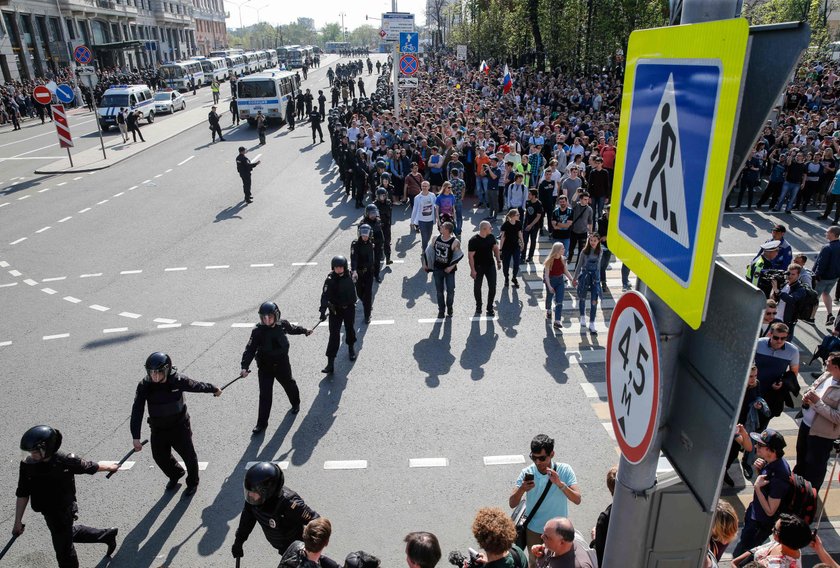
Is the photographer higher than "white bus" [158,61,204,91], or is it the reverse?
"white bus" [158,61,204,91]

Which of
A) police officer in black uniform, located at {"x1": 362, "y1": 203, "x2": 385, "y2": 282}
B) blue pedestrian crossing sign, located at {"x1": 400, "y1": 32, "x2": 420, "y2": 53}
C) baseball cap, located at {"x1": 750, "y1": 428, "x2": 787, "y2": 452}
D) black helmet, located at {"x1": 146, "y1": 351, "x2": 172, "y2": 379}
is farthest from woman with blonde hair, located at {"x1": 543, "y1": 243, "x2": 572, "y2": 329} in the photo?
blue pedestrian crossing sign, located at {"x1": 400, "y1": 32, "x2": 420, "y2": 53}

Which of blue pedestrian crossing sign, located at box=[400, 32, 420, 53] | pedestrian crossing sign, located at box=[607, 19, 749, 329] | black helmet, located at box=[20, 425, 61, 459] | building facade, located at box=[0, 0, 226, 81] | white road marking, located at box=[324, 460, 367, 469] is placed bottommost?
white road marking, located at box=[324, 460, 367, 469]

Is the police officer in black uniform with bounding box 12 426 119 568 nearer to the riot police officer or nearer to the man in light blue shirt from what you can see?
the man in light blue shirt

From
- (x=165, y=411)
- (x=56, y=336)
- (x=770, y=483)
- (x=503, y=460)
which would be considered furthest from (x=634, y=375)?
(x=56, y=336)

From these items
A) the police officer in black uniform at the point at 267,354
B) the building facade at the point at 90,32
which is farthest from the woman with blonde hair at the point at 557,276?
the building facade at the point at 90,32

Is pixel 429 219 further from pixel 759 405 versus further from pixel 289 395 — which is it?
pixel 759 405

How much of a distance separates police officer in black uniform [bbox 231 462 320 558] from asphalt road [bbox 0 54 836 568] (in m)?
1.08

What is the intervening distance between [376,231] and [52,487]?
7.08 m

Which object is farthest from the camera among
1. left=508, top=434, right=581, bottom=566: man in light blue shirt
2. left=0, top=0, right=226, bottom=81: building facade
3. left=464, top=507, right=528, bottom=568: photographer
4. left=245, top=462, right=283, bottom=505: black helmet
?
left=0, top=0, right=226, bottom=81: building facade

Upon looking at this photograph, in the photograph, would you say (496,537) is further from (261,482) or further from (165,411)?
(165,411)

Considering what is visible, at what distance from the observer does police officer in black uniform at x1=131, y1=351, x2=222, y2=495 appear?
232 inches

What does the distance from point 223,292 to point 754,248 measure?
1129 cm

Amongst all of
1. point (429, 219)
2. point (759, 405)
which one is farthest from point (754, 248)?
point (759, 405)

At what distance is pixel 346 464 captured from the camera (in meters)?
6.56
